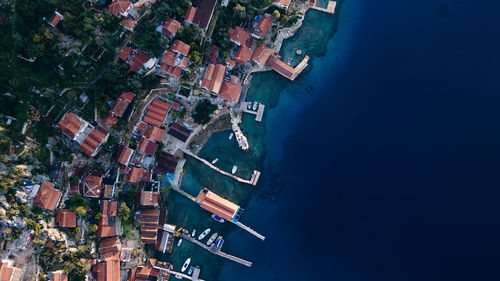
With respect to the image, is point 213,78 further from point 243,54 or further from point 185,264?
point 185,264

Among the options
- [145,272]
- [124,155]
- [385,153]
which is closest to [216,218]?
[145,272]

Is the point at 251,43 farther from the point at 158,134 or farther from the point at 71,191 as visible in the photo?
the point at 71,191

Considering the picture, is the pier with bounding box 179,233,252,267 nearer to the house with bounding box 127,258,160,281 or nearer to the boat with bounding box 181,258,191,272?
the boat with bounding box 181,258,191,272

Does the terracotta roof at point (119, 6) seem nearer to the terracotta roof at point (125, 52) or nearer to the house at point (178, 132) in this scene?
the terracotta roof at point (125, 52)

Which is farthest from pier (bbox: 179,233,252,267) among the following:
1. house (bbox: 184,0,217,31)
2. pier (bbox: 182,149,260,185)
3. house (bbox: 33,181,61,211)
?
house (bbox: 184,0,217,31)

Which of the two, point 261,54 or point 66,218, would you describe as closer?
point 66,218

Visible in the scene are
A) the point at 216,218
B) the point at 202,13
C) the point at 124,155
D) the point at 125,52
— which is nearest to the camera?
the point at 125,52

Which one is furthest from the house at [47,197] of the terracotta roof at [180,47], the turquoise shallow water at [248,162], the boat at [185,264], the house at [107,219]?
the terracotta roof at [180,47]
